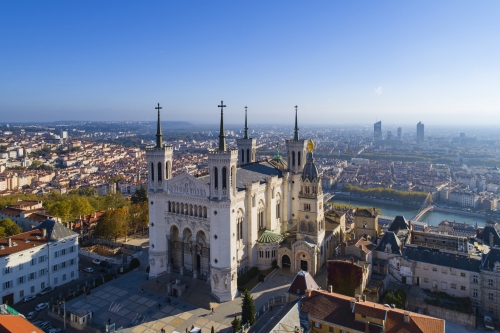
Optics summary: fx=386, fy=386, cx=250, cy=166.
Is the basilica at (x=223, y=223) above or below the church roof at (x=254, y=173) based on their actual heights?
below

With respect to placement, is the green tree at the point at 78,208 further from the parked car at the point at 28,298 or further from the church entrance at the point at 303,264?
the church entrance at the point at 303,264

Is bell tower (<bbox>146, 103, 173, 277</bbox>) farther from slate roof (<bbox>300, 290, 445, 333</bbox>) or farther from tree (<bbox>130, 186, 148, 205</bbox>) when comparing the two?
tree (<bbox>130, 186, 148, 205</bbox>)

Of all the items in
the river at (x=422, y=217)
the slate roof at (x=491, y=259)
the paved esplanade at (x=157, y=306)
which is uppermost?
the slate roof at (x=491, y=259)

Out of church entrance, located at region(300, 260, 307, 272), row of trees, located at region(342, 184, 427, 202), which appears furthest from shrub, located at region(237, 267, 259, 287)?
row of trees, located at region(342, 184, 427, 202)

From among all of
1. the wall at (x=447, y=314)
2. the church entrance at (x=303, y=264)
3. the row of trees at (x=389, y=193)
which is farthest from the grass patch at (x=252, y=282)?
the row of trees at (x=389, y=193)

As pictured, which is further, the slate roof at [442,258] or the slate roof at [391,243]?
the slate roof at [391,243]

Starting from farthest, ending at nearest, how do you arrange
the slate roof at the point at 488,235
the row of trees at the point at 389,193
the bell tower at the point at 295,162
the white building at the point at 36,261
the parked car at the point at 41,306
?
1. the row of trees at the point at 389,193
2. the bell tower at the point at 295,162
3. the slate roof at the point at 488,235
4. the white building at the point at 36,261
5. the parked car at the point at 41,306
